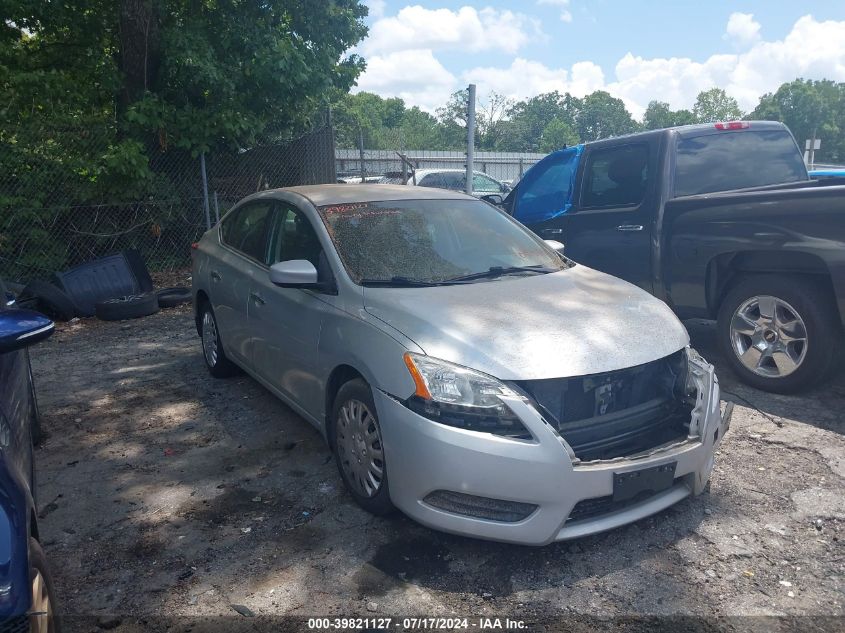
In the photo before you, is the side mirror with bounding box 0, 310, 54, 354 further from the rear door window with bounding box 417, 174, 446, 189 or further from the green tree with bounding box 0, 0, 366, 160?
the rear door window with bounding box 417, 174, 446, 189

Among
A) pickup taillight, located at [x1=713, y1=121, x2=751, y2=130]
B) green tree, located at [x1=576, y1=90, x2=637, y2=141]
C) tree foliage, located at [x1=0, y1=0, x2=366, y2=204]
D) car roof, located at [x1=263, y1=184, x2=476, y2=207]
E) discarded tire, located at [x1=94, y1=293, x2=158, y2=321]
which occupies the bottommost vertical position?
discarded tire, located at [x1=94, y1=293, x2=158, y2=321]

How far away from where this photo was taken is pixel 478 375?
2.97 metres

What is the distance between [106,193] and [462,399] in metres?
8.78

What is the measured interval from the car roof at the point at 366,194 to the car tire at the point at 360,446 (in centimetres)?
145

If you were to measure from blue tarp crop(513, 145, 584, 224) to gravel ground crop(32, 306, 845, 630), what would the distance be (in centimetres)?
286

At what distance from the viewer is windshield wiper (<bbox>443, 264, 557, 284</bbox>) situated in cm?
393

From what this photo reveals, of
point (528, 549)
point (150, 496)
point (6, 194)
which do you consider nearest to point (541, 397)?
point (528, 549)

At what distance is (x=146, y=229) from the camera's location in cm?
1059

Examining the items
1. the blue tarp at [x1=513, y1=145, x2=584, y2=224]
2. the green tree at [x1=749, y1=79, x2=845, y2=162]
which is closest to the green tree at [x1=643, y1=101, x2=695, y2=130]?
the green tree at [x1=749, y1=79, x2=845, y2=162]

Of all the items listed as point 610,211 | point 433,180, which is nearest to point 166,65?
point 610,211

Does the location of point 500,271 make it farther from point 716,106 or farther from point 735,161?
point 716,106

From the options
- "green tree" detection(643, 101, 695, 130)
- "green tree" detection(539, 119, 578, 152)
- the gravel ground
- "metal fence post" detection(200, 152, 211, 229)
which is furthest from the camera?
"green tree" detection(643, 101, 695, 130)

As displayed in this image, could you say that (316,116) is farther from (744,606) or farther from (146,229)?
(744,606)

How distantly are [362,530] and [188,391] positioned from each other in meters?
2.87
